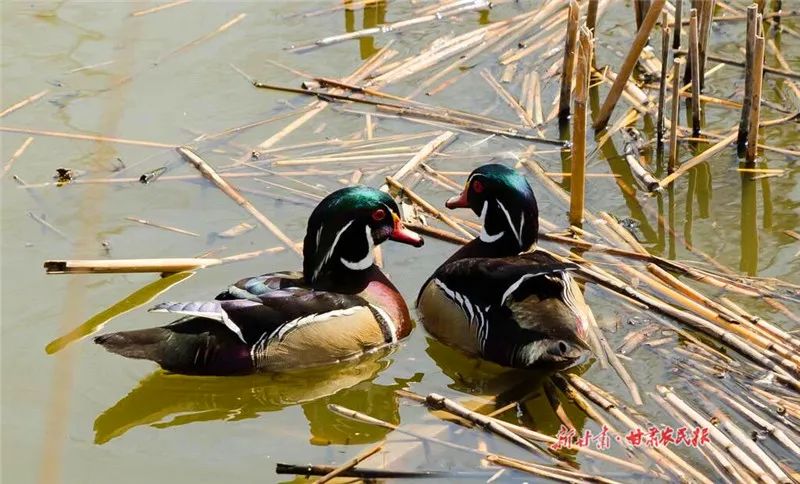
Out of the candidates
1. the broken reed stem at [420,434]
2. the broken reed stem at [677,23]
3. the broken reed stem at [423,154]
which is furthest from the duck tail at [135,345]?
the broken reed stem at [677,23]

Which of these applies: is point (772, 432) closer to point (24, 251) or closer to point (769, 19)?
point (24, 251)

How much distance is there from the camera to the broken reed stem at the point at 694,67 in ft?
A: 24.1

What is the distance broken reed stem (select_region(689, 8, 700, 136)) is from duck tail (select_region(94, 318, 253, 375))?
3.58 meters

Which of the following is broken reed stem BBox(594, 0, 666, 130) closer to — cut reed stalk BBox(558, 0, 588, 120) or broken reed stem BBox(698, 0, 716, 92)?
cut reed stalk BBox(558, 0, 588, 120)

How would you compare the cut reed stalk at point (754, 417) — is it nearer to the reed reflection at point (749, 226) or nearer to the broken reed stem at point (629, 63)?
the reed reflection at point (749, 226)

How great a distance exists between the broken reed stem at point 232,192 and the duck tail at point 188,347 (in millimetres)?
1170

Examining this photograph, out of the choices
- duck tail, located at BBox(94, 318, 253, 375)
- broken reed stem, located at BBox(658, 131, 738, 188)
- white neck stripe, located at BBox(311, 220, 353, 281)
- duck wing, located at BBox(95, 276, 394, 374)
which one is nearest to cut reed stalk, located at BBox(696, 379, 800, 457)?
duck wing, located at BBox(95, 276, 394, 374)

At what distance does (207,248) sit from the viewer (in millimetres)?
6809

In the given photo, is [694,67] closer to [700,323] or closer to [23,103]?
[700,323]

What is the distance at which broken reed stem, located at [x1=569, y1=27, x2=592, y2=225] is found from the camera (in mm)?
6559

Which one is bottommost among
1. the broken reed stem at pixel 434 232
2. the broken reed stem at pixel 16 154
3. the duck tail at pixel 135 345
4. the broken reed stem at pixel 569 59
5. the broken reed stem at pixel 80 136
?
the duck tail at pixel 135 345

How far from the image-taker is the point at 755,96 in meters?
7.20

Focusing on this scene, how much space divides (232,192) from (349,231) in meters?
1.44

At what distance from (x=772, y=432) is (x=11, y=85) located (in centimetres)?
617
